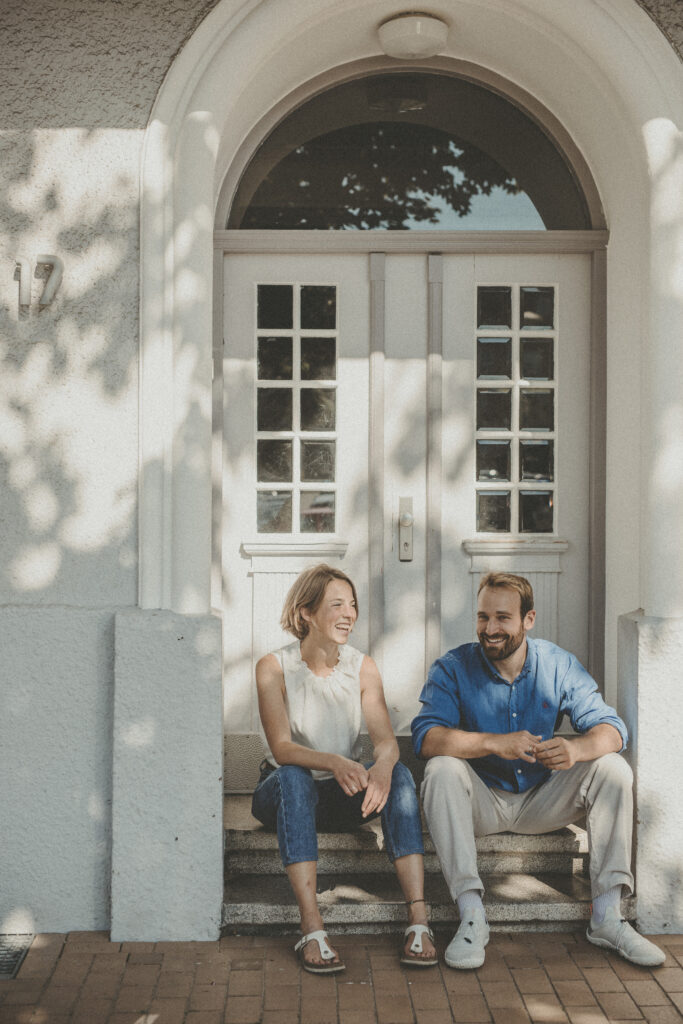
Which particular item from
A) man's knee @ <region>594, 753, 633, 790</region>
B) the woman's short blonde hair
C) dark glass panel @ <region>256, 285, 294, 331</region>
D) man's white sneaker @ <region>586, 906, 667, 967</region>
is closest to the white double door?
dark glass panel @ <region>256, 285, 294, 331</region>

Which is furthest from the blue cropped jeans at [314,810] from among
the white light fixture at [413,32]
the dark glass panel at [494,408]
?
the white light fixture at [413,32]

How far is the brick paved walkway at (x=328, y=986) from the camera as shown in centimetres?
323

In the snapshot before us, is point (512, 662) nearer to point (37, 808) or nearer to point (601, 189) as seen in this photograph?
point (37, 808)

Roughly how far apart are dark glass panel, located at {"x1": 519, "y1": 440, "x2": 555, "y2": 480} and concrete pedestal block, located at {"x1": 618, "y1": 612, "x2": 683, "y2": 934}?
1041 mm

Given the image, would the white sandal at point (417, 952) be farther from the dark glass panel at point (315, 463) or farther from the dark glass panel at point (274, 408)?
the dark glass panel at point (274, 408)

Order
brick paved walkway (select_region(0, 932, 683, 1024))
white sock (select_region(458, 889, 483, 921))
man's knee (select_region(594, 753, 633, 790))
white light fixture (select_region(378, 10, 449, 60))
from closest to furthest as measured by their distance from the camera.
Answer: brick paved walkway (select_region(0, 932, 683, 1024)) < white sock (select_region(458, 889, 483, 921)) < man's knee (select_region(594, 753, 633, 790)) < white light fixture (select_region(378, 10, 449, 60))

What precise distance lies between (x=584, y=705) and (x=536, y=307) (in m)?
1.81

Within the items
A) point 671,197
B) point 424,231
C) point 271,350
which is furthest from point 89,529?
point 671,197

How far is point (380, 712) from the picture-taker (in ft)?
12.8

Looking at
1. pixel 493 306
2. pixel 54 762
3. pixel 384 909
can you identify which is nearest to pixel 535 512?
pixel 493 306

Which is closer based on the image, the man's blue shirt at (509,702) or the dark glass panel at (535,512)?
the man's blue shirt at (509,702)

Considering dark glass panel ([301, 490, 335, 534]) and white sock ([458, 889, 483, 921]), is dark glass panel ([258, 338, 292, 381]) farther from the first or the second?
white sock ([458, 889, 483, 921])

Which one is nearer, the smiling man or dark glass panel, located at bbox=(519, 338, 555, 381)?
the smiling man

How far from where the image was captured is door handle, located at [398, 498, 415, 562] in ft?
15.2
